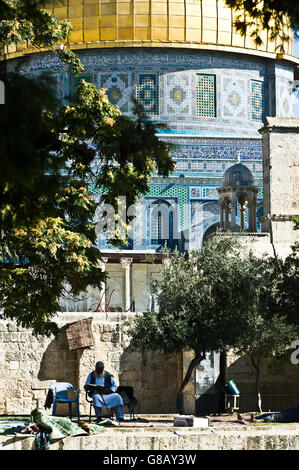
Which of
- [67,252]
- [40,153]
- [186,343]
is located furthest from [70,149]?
[186,343]

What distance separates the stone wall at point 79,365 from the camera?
17266mm

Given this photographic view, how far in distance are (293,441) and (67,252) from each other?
12.3 ft

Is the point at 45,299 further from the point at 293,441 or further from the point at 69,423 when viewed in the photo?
the point at 293,441

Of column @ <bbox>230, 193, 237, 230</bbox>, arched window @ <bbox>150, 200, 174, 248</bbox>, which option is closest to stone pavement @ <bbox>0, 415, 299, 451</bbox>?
column @ <bbox>230, 193, 237, 230</bbox>

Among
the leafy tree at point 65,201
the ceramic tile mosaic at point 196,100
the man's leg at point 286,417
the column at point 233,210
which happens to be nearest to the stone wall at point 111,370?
the man's leg at point 286,417

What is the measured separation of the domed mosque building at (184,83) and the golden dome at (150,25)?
3 centimetres

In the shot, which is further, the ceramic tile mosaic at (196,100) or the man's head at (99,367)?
the ceramic tile mosaic at (196,100)

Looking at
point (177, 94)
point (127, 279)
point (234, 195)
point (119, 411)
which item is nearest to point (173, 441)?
point (119, 411)

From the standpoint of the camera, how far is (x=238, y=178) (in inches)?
1013

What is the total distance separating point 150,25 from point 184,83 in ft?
7.09

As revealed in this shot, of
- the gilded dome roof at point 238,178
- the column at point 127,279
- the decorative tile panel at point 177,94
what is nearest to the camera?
the gilded dome roof at point 238,178

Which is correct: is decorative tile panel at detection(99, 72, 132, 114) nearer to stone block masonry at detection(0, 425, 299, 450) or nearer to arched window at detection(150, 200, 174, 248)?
arched window at detection(150, 200, 174, 248)

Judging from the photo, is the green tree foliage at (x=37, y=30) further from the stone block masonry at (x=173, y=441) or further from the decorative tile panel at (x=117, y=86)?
the decorative tile panel at (x=117, y=86)

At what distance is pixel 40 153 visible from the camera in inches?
295
